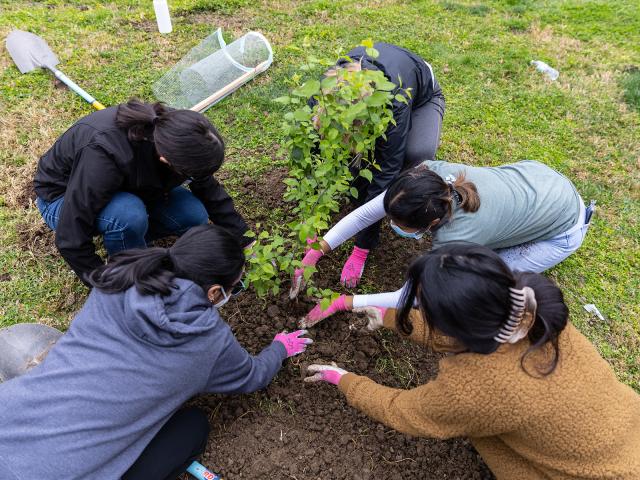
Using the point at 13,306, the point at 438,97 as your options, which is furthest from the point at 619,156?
the point at 13,306

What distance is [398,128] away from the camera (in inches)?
102

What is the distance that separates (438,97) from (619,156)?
1.96 metres

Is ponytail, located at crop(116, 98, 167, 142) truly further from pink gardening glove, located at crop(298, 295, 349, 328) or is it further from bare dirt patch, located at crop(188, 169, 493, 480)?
pink gardening glove, located at crop(298, 295, 349, 328)

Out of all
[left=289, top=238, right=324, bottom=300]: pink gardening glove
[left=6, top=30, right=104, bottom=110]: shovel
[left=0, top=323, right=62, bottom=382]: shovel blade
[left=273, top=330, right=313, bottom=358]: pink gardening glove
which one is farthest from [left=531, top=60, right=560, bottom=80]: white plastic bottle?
[left=0, top=323, right=62, bottom=382]: shovel blade

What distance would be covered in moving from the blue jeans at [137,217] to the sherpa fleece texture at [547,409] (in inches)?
63.2

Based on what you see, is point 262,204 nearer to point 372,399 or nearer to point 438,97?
point 438,97

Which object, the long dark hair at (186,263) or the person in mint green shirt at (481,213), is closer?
the long dark hair at (186,263)

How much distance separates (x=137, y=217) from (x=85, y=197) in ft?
0.93

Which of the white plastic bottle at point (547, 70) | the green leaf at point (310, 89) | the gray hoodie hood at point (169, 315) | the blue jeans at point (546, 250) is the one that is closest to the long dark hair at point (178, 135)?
the green leaf at point (310, 89)

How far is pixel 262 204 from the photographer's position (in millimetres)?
3234

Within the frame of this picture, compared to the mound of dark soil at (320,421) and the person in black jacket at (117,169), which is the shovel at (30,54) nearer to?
the person in black jacket at (117,169)

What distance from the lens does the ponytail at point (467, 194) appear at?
2.12 meters

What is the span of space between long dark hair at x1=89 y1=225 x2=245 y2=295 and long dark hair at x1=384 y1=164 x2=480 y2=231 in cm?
72

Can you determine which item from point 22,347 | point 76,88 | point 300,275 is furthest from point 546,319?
point 76,88
